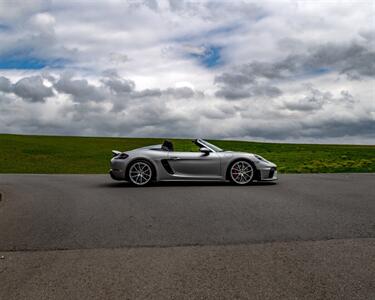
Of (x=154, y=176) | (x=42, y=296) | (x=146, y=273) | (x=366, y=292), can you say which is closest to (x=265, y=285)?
(x=366, y=292)

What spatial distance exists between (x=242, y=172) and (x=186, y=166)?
145cm

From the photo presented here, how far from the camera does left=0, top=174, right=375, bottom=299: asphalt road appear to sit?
4.51 m

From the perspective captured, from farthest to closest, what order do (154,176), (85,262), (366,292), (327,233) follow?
(154,176) → (327,233) → (85,262) → (366,292)

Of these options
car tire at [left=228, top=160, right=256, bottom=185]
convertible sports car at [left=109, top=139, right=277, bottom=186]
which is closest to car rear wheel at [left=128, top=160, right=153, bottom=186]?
convertible sports car at [left=109, top=139, right=277, bottom=186]

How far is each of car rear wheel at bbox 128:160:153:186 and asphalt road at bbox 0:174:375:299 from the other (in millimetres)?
2677

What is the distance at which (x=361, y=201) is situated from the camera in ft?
31.7

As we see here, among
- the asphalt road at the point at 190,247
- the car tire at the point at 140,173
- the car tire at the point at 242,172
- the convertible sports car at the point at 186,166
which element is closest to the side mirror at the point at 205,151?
the convertible sports car at the point at 186,166

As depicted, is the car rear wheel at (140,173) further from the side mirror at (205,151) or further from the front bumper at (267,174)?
the front bumper at (267,174)

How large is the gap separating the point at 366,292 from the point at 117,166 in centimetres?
966

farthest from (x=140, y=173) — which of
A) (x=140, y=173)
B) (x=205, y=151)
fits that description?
(x=205, y=151)

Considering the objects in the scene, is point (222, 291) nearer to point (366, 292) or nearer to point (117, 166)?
point (366, 292)

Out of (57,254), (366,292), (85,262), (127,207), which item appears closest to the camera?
(366,292)

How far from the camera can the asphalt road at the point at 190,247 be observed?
451 centimetres

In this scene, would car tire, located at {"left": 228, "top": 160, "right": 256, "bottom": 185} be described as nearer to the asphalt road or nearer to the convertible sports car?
the convertible sports car
